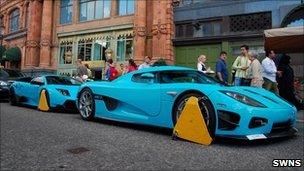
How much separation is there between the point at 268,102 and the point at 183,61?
13686 mm

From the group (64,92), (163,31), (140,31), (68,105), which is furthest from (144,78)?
(140,31)

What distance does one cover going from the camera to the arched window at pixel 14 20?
34.0 m

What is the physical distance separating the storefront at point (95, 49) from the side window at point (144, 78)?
14.8 m

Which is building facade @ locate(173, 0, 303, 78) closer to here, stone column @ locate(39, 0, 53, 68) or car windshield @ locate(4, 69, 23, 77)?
car windshield @ locate(4, 69, 23, 77)

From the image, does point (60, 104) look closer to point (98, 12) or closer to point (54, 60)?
point (98, 12)

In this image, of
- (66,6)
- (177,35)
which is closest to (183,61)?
(177,35)

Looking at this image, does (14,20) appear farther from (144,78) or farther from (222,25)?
(144,78)

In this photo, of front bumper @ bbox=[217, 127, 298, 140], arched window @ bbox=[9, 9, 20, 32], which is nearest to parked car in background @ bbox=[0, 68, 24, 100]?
front bumper @ bbox=[217, 127, 298, 140]

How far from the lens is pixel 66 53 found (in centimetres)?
2634

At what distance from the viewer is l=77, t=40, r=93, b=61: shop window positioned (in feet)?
80.9

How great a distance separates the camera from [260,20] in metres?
16.6

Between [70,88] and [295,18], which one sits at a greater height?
[295,18]

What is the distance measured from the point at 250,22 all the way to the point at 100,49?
10397 millimetres

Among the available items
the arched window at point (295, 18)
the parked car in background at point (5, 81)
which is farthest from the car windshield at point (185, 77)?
the arched window at point (295, 18)
